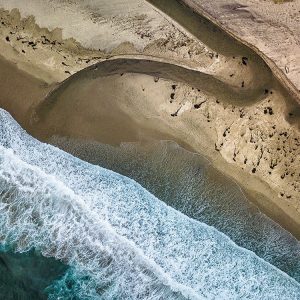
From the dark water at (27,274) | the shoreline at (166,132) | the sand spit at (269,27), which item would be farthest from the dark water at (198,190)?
the sand spit at (269,27)

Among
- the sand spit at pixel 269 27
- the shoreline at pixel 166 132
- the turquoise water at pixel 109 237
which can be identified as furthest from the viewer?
the shoreline at pixel 166 132

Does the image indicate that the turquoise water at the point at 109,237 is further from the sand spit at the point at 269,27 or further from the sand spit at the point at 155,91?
the sand spit at the point at 269,27

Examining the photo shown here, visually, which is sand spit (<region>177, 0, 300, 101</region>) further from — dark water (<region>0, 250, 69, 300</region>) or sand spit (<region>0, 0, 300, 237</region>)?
dark water (<region>0, 250, 69, 300</region>)

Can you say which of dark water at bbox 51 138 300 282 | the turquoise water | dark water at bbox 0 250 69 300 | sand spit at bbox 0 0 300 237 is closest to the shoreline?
sand spit at bbox 0 0 300 237

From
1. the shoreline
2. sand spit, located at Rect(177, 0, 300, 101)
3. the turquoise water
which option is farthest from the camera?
the shoreline

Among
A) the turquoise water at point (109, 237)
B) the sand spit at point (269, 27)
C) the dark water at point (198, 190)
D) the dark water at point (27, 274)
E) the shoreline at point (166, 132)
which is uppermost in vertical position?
the sand spit at point (269, 27)

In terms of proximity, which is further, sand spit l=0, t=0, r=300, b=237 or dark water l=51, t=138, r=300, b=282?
sand spit l=0, t=0, r=300, b=237

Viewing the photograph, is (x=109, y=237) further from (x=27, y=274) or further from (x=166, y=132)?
(x=166, y=132)
